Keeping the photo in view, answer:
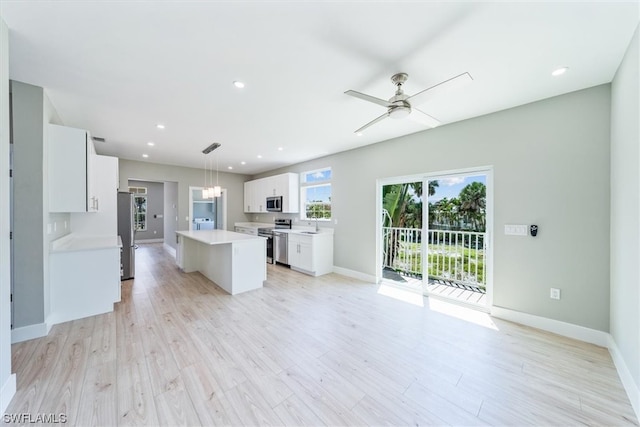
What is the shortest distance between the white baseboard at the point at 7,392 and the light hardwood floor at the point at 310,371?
0.04m

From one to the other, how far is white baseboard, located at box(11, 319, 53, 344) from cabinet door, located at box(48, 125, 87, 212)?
129 centimetres

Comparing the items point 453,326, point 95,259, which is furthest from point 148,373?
point 453,326

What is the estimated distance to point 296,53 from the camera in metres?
1.97

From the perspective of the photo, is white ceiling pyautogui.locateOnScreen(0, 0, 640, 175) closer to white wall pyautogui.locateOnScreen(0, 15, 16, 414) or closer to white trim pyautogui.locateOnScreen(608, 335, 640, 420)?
white wall pyautogui.locateOnScreen(0, 15, 16, 414)

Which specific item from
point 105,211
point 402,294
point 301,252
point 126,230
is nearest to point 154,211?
point 126,230

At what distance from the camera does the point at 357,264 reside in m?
4.86

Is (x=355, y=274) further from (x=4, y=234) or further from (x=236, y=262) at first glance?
(x=4, y=234)

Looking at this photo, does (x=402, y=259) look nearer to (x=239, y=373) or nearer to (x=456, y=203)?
(x=456, y=203)

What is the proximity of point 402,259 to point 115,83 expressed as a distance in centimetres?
501

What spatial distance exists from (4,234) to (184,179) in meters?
5.46

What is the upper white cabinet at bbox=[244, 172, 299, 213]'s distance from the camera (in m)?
6.18

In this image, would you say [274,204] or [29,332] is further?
[274,204]

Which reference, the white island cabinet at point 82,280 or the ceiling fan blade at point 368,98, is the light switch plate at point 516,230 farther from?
the white island cabinet at point 82,280

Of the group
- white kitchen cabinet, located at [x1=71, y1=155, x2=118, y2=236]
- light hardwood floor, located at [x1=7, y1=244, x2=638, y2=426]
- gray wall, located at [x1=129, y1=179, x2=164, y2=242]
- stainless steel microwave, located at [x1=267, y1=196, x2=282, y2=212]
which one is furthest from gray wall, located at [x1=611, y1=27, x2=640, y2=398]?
gray wall, located at [x1=129, y1=179, x2=164, y2=242]
